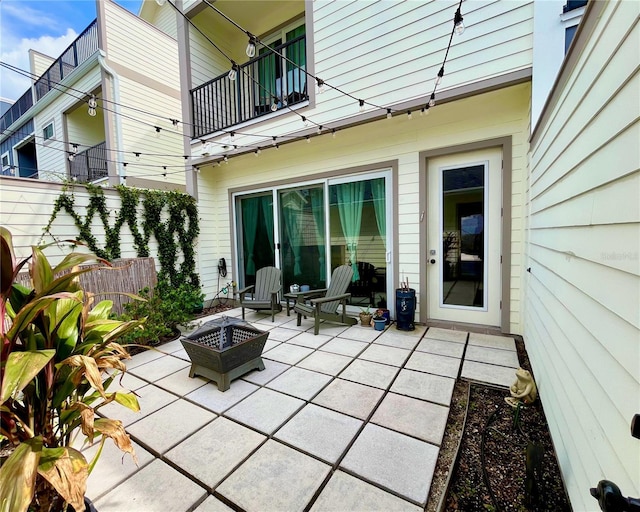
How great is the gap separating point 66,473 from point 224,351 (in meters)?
1.41

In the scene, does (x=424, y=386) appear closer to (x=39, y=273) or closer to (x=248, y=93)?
(x=39, y=273)

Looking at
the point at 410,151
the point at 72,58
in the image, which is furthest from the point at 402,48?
the point at 72,58

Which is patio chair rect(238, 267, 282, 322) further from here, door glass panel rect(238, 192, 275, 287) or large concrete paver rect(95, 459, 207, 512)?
large concrete paver rect(95, 459, 207, 512)

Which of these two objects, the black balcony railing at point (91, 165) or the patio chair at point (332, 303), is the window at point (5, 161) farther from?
the patio chair at point (332, 303)

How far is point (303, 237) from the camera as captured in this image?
4.88 meters

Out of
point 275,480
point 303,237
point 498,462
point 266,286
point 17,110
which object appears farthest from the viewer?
point 17,110

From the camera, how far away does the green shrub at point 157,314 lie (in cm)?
328

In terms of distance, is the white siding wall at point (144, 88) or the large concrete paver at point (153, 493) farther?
the white siding wall at point (144, 88)

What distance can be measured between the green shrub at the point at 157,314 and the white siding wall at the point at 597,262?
3.70m

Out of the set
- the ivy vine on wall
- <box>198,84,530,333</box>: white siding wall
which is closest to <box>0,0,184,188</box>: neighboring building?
the ivy vine on wall

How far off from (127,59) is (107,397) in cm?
823

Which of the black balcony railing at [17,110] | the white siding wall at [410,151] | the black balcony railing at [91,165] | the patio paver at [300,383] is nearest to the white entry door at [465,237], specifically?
the white siding wall at [410,151]

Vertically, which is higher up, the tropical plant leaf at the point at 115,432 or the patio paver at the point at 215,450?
the tropical plant leaf at the point at 115,432

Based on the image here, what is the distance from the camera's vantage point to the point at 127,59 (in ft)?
20.9
